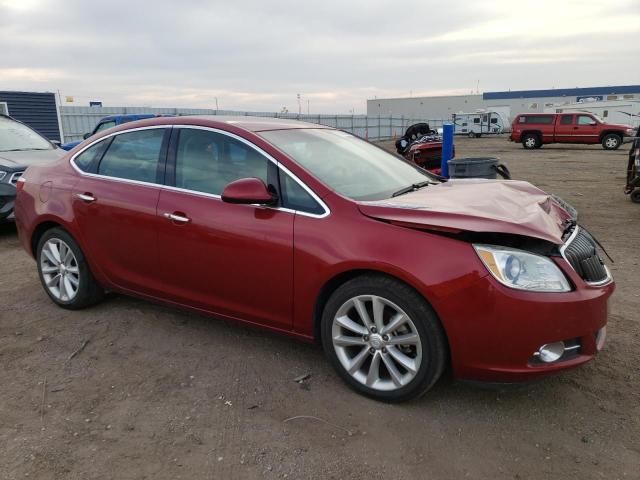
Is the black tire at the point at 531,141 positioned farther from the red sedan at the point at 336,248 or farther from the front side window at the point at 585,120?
the red sedan at the point at 336,248

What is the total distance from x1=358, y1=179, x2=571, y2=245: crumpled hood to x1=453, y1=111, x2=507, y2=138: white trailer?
43589 millimetres

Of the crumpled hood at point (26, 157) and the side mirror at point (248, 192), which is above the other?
the side mirror at point (248, 192)

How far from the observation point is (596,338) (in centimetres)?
280

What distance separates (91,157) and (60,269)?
1.00 meters

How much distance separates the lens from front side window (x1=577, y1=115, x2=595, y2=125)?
87.4 feet

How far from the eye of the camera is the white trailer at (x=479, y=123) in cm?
4494

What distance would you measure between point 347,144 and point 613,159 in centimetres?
2034

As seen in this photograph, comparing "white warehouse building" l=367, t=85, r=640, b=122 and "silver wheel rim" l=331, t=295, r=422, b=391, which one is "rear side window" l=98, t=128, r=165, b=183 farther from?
"white warehouse building" l=367, t=85, r=640, b=122

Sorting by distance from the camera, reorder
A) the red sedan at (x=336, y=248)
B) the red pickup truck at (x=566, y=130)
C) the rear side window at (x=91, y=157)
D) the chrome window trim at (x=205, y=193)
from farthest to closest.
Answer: the red pickup truck at (x=566, y=130) → the rear side window at (x=91, y=157) → the chrome window trim at (x=205, y=193) → the red sedan at (x=336, y=248)

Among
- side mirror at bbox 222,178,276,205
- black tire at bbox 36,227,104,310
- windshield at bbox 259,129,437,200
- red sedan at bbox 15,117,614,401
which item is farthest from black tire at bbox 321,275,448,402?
black tire at bbox 36,227,104,310

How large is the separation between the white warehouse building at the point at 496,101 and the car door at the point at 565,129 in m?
28.7

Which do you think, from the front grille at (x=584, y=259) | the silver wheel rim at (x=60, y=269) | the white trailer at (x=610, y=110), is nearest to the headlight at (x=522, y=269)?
the front grille at (x=584, y=259)

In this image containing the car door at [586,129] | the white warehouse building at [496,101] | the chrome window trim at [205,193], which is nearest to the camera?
the chrome window trim at [205,193]

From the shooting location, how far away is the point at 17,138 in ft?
27.3
